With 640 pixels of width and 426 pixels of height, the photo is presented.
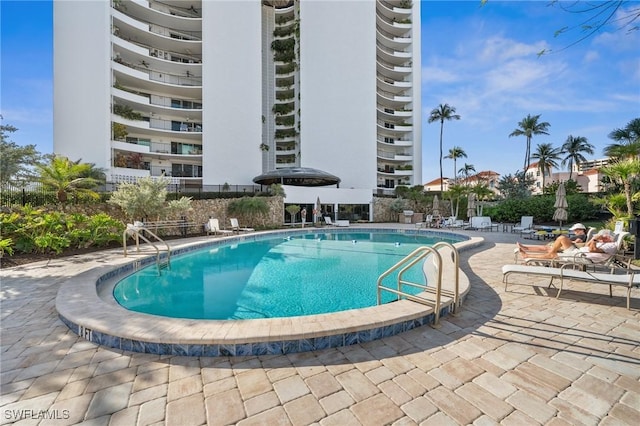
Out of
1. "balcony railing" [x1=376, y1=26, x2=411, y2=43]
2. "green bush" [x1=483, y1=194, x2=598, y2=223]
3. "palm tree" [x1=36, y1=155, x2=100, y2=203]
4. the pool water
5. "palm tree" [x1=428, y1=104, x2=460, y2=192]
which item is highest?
"balcony railing" [x1=376, y1=26, x2=411, y2=43]

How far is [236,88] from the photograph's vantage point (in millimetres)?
26328

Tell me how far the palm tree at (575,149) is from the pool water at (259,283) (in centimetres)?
3971

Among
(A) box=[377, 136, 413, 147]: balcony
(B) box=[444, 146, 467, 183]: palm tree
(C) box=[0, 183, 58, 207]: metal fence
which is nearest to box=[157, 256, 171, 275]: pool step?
(C) box=[0, 183, 58, 207]: metal fence

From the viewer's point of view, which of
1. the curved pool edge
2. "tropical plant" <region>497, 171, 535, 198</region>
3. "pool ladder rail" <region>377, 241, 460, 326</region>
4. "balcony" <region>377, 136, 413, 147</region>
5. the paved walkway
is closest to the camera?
the paved walkway

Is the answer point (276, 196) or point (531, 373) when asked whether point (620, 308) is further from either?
point (276, 196)

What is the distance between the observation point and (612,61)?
4.17 metres

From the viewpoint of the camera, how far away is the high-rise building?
21375 millimetres

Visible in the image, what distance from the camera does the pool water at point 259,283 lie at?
5.52 m

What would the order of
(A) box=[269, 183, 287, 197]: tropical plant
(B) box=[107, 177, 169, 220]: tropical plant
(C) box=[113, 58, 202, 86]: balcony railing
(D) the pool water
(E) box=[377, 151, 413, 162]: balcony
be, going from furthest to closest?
1. (E) box=[377, 151, 413, 162]: balcony
2. (C) box=[113, 58, 202, 86]: balcony railing
3. (A) box=[269, 183, 287, 197]: tropical plant
4. (B) box=[107, 177, 169, 220]: tropical plant
5. (D) the pool water

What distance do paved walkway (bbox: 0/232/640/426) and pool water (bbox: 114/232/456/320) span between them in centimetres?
222
